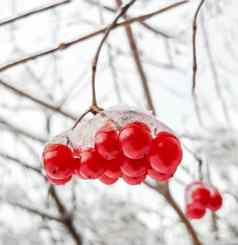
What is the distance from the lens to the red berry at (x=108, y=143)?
1.33 m

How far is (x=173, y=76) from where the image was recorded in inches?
260

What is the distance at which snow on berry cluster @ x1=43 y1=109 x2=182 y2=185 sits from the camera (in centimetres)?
133

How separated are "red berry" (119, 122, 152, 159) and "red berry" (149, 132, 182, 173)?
22 mm

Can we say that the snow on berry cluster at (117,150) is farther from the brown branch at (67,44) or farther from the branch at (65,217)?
the branch at (65,217)

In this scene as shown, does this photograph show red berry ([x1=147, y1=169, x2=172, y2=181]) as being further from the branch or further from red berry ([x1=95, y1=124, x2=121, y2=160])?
the branch

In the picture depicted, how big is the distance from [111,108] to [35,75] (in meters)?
4.66

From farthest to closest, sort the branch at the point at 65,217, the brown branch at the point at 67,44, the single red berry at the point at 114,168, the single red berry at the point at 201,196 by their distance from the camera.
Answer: the branch at the point at 65,217, the single red berry at the point at 201,196, the brown branch at the point at 67,44, the single red berry at the point at 114,168

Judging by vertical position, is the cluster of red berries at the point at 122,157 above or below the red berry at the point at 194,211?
below

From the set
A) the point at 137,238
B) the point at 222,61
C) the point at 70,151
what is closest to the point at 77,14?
the point at 222,61

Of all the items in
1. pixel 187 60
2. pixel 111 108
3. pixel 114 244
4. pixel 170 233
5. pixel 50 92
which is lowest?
pixel 111 108

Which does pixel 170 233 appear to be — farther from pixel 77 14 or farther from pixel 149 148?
pixel 149 148

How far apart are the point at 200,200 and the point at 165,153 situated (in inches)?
37.3

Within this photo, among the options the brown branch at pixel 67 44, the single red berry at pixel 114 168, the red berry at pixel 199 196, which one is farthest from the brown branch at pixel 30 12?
the red berry at pixel 199 196

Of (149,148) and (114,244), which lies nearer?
(149,148)
